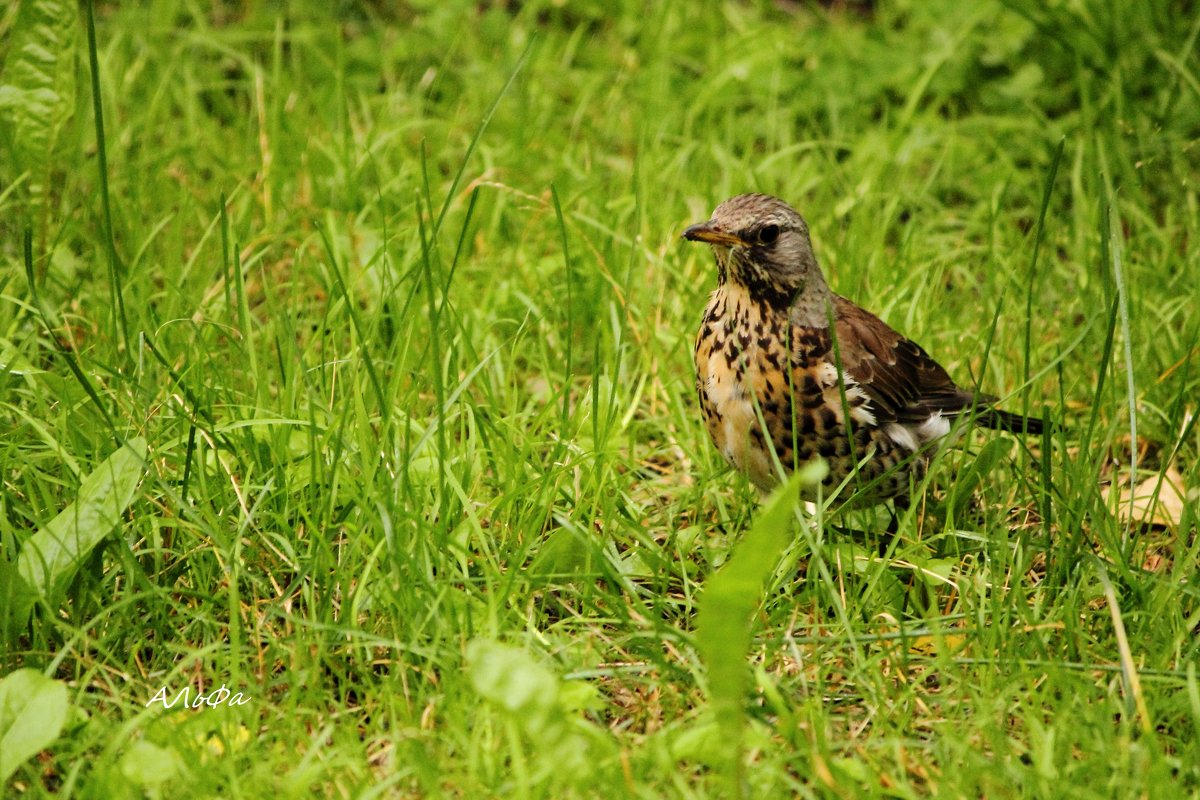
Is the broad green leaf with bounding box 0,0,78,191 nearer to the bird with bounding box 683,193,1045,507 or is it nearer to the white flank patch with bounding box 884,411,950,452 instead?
the bird with bounding box 683,193,1045,507

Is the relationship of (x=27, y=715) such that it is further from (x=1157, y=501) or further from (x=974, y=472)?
(x=1157, y=501)

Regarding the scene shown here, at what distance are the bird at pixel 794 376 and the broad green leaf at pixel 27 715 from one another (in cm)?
182

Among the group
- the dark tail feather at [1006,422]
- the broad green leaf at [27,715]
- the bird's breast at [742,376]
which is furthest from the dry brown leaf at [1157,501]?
the broad green leaf at [27,715]

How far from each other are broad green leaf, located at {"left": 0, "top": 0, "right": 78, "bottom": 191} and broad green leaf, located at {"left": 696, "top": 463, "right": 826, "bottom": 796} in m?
3.10

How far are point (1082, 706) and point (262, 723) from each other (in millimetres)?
1757

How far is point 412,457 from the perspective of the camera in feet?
11.4

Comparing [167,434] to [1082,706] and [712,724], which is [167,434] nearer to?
[712,724]

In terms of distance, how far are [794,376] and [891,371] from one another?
38 cm

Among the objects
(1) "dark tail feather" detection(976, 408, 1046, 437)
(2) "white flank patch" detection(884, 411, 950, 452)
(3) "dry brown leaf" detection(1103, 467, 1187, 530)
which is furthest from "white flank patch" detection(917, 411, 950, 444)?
(3) "dry brown leaf" detection(1103, 467, 1187, 530)

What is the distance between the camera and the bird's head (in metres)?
3.87

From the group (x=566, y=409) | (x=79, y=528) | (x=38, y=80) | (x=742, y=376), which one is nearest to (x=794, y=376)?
(x=742, y=376)

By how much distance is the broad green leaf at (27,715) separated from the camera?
2.76 metres

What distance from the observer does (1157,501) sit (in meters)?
3.67

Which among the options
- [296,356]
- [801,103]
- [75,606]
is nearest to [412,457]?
[296,356]
